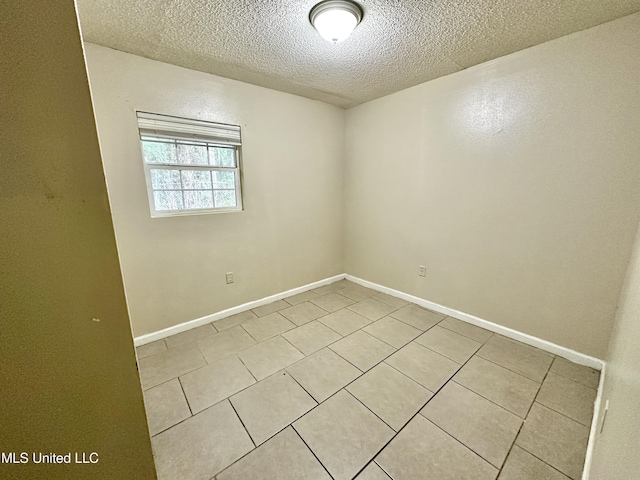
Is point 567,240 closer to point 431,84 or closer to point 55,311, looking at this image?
point 431,84

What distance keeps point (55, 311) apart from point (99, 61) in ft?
7.02

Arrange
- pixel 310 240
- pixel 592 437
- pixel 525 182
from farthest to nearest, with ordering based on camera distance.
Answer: pixel 310 240 → pixel 525 182 → pixel 592 437

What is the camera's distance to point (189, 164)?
2.27 meters

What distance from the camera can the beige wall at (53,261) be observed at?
1.55 ft

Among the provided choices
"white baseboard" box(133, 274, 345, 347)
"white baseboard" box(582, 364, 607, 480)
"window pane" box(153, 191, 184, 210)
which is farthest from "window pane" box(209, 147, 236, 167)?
"white baseboard" box(582, 364, 607, 480)

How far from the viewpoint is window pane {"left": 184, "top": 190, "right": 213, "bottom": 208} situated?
2328 mm

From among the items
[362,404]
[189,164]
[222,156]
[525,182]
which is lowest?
[362,404]

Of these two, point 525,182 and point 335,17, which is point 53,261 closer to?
point 335,17

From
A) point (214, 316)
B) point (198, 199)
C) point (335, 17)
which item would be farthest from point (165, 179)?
point (335, 17)

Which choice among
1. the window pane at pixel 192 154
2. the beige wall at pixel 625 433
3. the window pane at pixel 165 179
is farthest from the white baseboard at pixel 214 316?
the beige wall at pixel 625 433

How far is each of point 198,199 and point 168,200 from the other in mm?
254

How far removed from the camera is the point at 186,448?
4.17 feet

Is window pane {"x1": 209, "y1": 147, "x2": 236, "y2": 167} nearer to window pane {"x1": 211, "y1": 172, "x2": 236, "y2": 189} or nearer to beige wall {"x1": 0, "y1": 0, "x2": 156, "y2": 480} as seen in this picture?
window pane {"x1": 211, "y1": 172, "x2": 236, "y2": 189}

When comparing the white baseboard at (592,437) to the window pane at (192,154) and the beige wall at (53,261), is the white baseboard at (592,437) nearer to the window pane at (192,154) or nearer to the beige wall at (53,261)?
the beige wall at (53,261)
